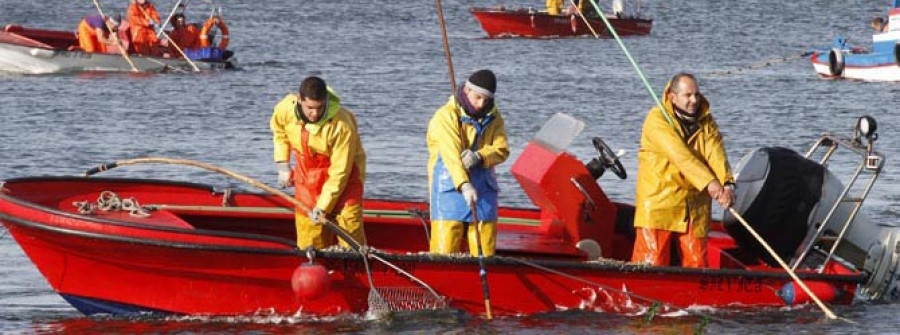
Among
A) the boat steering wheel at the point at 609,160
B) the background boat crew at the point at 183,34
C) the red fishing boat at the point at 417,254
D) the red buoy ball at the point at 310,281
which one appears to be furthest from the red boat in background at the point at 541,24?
the red buoy ball at the point at 310,281

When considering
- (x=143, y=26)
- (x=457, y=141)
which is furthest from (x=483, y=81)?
(x=143, y=26)

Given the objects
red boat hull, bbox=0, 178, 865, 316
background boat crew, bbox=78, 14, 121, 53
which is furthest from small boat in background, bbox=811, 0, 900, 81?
red boat hull, bbox=0, 178, 865, 316

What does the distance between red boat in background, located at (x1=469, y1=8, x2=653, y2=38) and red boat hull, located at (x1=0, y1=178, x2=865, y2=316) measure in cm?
3293

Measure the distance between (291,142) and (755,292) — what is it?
10.8 ft

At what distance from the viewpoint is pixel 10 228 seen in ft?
39.2

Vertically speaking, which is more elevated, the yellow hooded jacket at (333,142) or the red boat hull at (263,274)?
the yellow hooded jacket at (333,142)

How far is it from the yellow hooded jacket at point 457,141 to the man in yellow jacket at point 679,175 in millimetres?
1024

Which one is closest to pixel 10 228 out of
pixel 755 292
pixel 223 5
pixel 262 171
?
pixel 755 292

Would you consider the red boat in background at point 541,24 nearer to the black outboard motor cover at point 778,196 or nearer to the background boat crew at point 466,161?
the black outboard motor cover at point 778,196

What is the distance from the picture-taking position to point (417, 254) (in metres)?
12.2

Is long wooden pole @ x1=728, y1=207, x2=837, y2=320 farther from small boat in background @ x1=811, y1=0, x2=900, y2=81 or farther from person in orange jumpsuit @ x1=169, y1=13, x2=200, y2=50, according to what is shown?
person in orange jumpsuit @ x1=169, y1=13, x2=200, y2=50

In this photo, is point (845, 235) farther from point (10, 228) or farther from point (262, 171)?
point (262, 171)

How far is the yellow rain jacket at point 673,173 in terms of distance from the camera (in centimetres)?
1244

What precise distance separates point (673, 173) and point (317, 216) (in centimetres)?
235
